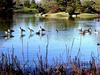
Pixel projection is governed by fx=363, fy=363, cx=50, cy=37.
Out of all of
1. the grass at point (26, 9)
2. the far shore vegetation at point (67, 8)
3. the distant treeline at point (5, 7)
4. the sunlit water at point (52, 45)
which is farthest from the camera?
the grass at point (26, 9)

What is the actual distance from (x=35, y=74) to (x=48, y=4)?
212 feet

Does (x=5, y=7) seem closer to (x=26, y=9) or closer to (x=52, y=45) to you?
(x=26, y=9)

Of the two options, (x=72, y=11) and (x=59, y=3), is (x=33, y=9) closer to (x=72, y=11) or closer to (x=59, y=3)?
(x=59, y=3)

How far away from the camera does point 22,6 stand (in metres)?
93.0

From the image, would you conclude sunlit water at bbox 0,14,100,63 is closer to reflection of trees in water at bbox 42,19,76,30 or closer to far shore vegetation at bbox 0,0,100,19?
reflection of trees in water at bbox 42,19,76,30

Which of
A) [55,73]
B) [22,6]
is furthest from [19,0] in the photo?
[55,73]

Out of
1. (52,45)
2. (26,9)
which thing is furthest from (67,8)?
(52,45)

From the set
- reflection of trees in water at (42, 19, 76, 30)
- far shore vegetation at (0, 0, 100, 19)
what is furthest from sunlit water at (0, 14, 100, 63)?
far shore vegetation at (0, 0, 100, 19)

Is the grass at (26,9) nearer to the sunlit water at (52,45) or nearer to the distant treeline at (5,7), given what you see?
the distant treeline at (5,7)

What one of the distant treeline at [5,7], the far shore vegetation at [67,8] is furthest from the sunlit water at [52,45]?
the distant treeline at [5,7]

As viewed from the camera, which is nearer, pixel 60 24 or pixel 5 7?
pixel 60 24

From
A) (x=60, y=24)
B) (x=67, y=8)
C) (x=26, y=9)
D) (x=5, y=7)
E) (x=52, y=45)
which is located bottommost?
(x=26, y=9)

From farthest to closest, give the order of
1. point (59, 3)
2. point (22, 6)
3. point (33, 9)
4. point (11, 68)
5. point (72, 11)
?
point (22, 6)
point (33, 9)
point (59, 3)
point (72, 11)
point (11, 68)

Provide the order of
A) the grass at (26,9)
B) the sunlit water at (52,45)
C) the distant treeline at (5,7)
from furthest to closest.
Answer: the grass at (26,9) → the distant treeline at (5,7) → the sunlit water at (52,45)
